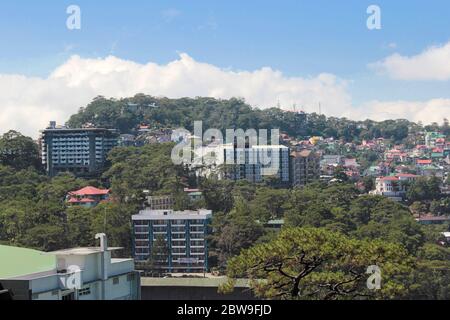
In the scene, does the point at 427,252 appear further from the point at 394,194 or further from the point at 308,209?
the point at 394,194

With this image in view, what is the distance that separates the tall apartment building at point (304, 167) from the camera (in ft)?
82.7

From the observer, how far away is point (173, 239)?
1631 centimetres

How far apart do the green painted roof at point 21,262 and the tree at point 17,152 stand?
1928cm

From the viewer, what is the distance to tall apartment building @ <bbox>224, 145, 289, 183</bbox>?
22.8m

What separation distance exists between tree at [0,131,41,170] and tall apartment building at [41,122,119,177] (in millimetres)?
593

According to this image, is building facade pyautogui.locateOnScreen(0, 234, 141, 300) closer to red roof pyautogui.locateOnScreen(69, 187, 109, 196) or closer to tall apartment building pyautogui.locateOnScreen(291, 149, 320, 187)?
red roof pyautogui.locateOnScreen(69, 187, 109, 196)

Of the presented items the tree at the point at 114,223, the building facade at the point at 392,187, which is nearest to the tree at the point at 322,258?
the tree at the point at 114,223

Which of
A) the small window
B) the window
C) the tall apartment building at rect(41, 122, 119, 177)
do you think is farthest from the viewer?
the tall apartment building at rect(41, 122, 119, 177)

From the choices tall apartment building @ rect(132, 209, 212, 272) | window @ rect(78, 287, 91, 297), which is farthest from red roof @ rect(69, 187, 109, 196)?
window @ rect(78, 287, 91, 297)

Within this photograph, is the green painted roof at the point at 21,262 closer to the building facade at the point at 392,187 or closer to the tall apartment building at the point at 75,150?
the tall apartment building at the point at 75,150

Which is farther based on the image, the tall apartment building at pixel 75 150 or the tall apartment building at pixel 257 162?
the tall apartment building at pixel 75 150

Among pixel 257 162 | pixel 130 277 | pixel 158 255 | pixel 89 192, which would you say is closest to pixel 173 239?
pixel 158 255

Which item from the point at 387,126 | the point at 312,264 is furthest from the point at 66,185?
the point at 387,126
